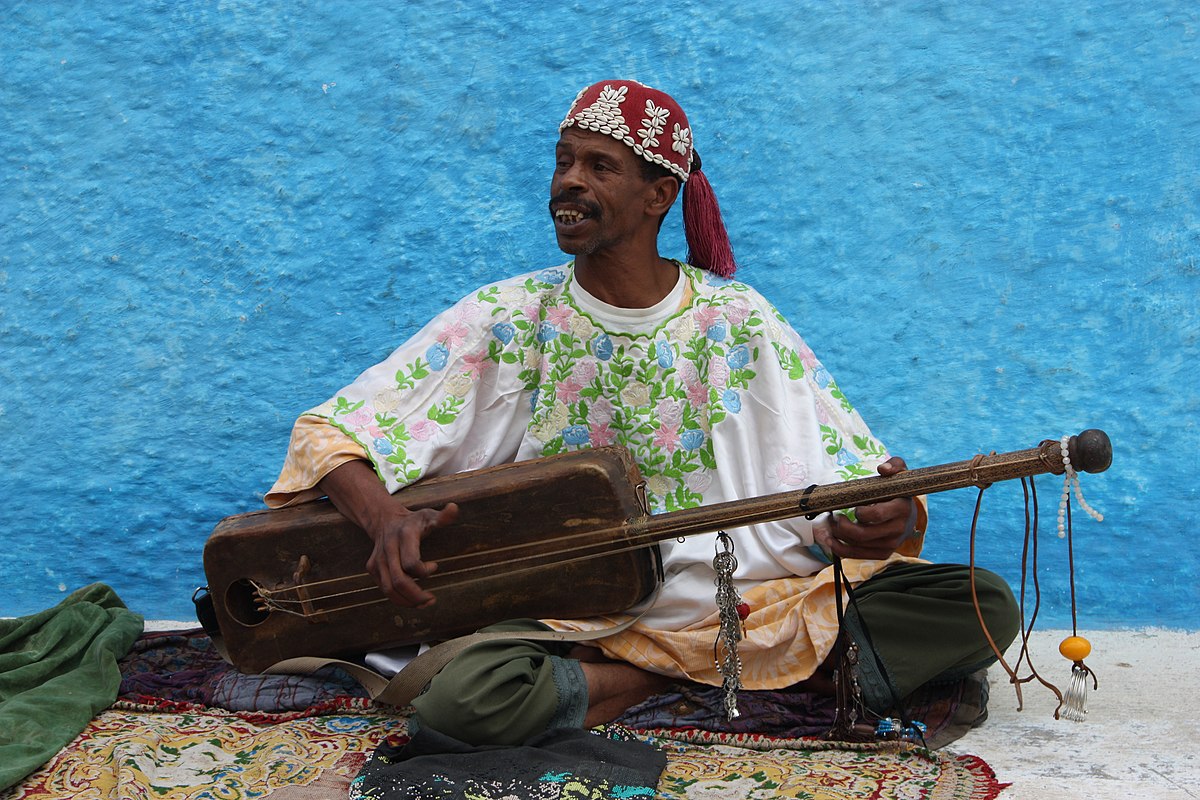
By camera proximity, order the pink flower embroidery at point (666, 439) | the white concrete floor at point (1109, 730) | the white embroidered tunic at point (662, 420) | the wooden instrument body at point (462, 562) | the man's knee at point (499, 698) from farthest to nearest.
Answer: the pink flower embroidery at point (666, 439)
the white embroidered tunic at point (662, 420)
the wooden instrument body at point (462, 562)
the man's knee at point (499, 698)
the white concrete floor at point (1109, 730)

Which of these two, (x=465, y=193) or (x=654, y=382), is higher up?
(x=465, y=193)

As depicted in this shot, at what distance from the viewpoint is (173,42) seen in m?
4.50

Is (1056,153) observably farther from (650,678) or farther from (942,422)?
(650,678)

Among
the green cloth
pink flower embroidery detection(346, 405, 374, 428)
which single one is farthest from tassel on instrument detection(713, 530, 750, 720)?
the green cloth

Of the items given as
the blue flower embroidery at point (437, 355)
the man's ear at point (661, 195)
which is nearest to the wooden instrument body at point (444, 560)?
the blue flower embroidery at point (437, 355)

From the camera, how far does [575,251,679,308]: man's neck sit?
357 cm

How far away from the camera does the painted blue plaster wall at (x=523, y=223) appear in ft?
13.8

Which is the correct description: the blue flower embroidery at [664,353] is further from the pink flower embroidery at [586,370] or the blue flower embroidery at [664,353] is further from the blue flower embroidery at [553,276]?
the blue flower embroidery at [553,276]

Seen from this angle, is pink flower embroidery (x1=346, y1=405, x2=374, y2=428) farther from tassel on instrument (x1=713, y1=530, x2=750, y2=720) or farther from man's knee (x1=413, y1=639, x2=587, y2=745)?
tassel on instrument (x1=713, y1=530, x2=750, y2=720)

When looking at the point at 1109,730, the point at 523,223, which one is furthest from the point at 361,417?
the point at 1109,730

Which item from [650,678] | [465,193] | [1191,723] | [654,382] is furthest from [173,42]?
[1191,723]

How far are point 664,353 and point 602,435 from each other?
27 cm

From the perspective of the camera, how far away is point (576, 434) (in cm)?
358

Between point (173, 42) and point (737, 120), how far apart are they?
188 cm
